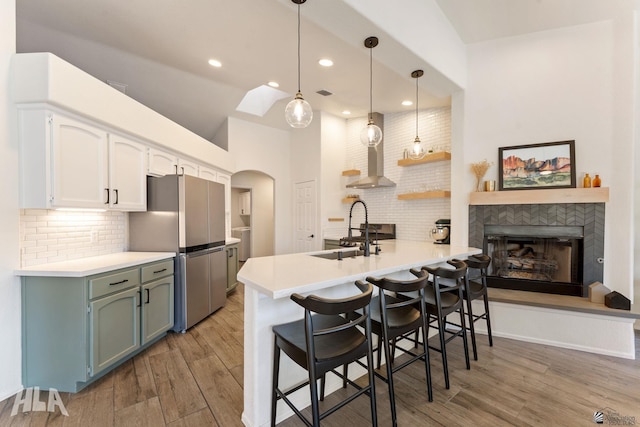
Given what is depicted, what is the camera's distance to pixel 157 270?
9.30 feet

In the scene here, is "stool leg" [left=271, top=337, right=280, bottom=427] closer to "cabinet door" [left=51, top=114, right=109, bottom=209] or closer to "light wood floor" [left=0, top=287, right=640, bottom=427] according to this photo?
"light wood floor" [left=0, top=287, right=640, bottom=427]

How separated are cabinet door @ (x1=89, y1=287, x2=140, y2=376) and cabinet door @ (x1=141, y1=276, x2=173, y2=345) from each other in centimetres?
9

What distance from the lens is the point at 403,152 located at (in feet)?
16.8

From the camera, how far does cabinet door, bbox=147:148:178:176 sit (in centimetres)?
335

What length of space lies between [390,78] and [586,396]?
12.5ft

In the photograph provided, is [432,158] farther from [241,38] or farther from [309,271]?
[309,271]

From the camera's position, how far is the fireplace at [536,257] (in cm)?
314

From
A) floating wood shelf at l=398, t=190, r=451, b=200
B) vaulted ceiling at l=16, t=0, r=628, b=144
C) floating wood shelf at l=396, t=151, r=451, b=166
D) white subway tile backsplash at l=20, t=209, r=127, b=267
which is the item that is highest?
vaulted ceiling at l=16, t=0, r=628, b=144

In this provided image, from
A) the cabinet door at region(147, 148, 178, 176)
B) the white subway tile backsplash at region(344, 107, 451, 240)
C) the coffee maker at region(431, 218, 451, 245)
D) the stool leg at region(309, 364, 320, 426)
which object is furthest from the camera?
the white subway tile backsplash at region(344, 107, 451, 240)

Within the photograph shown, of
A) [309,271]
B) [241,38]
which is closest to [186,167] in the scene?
[241,38]

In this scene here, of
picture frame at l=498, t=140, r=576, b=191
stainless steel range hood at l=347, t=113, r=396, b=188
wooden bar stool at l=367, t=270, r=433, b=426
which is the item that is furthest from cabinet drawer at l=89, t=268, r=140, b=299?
picture frame at l=498, t=140, r=576, b=191

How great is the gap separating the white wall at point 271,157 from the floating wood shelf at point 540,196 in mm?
3638

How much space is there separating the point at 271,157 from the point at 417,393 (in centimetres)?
487

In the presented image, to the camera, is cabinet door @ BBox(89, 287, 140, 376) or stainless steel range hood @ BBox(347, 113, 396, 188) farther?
stainless steel range hood @ BBox(347, 113, 396, 188)
